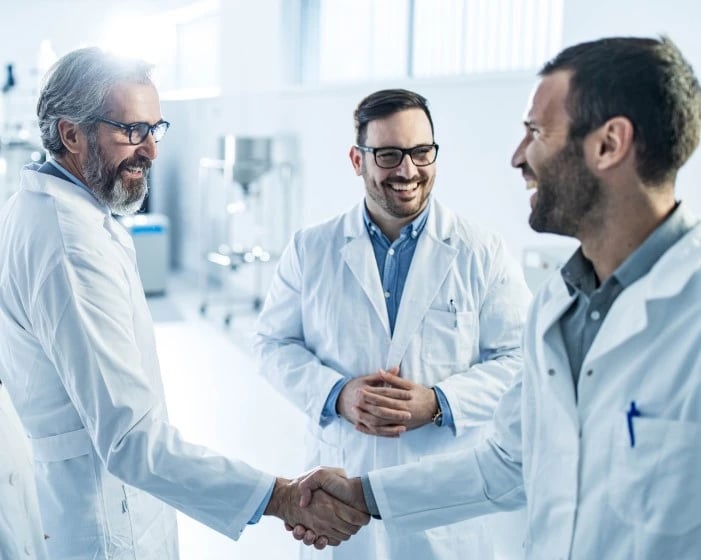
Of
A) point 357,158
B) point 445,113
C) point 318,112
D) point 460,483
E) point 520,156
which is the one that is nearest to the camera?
point 520,156

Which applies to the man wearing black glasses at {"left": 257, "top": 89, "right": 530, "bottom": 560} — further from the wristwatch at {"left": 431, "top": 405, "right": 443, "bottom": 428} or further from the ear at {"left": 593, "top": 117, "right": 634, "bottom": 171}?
the ear at {"left": 593, "top": 117, "right": 634, "bottom": 171}

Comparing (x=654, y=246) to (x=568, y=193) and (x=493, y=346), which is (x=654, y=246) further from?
(x=493, y=346)

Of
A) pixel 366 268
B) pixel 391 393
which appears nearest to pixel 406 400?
pixel 391 393

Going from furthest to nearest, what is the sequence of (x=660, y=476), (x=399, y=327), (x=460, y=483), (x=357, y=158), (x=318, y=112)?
(x=318, y=112) → (x=357, y=158) → (x=399, y=327) → (x=460, y=483) → (x=660, y=476)

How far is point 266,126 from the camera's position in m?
4.89

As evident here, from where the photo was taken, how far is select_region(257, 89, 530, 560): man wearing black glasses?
1502mm

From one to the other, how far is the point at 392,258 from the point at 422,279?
0.28 ft

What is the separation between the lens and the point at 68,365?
1.19 meters

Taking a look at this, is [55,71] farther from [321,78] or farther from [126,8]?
[126,8]

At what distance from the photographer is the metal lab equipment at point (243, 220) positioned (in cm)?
448

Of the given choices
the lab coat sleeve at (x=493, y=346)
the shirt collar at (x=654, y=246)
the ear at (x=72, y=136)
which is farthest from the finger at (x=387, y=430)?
the ear at (x=72, y=136)

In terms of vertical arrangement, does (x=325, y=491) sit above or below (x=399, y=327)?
below

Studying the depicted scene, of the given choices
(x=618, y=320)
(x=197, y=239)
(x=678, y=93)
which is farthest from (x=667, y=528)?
(x=197, y=239)

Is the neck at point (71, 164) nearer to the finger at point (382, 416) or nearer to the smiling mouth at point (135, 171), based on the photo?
the smiling mouth at point (135, 171)
